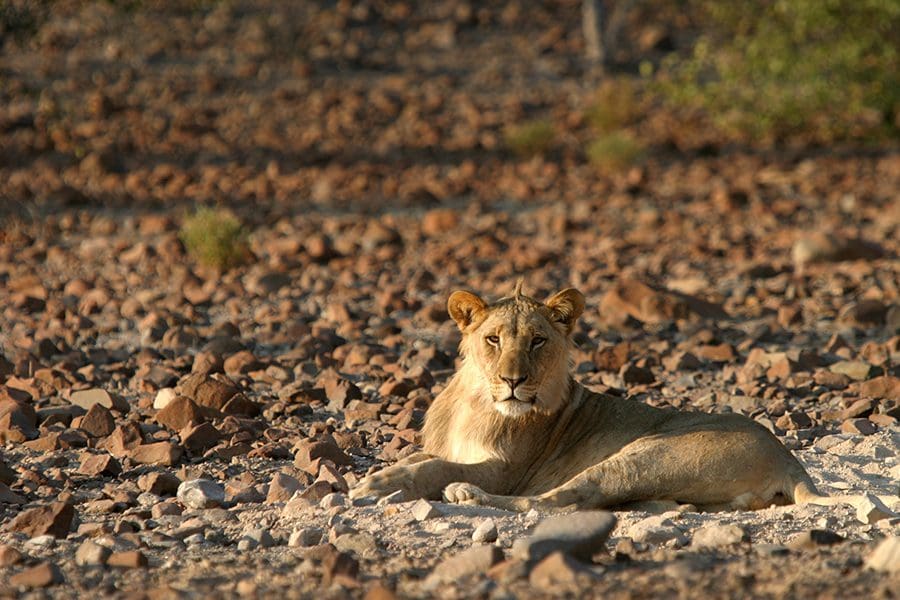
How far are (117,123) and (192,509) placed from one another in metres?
17.7

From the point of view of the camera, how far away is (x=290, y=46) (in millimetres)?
28906

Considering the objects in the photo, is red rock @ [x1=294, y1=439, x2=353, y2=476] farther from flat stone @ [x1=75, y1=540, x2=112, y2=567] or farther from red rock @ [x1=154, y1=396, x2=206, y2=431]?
flat stone @ [x1=75, y1=540, x2=112, y2=567]

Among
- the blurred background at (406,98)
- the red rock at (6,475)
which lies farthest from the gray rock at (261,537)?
the blurred background at (406,98)

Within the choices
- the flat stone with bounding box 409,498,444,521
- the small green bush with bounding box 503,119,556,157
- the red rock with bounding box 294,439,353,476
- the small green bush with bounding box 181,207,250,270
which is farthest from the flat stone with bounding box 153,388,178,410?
the small green bush with bounding box 503,119,556,157

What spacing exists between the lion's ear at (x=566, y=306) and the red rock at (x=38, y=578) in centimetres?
276

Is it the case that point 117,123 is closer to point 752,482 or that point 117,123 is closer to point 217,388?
point 217,388

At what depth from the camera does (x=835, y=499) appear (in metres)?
6.48

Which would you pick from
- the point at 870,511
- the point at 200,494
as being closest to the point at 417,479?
the point at 200,494

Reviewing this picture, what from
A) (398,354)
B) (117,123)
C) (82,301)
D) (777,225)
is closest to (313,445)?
(398,354)

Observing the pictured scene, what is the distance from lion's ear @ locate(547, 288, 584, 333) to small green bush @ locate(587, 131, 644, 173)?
14274 millimetres

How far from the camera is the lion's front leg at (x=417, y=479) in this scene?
668 centimetres

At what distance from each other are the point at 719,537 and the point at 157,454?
3.20m

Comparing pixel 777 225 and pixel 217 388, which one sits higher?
pixel 217 388

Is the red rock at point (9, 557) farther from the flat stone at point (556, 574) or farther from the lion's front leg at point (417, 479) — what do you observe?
the flat stone at point (556, 574)
